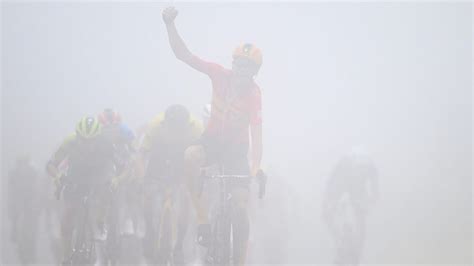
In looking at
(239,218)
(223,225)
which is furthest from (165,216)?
(239,218)

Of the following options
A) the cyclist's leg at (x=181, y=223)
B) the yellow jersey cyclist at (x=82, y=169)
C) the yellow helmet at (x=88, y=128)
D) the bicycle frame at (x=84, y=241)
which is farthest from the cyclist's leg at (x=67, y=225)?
the cyclist's leg at (x=181, y=223)

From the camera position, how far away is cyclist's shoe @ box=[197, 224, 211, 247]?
15.2 feet

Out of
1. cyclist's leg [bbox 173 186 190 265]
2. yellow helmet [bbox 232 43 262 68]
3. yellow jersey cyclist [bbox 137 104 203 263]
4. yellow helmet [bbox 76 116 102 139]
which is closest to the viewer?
yellow helmet [bbox 232 43 262 68]

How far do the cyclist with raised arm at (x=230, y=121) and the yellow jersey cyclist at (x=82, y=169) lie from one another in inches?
60.7

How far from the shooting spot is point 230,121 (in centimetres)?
488

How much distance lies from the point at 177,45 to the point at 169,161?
7.70 ft

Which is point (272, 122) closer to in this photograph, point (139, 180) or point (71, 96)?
point (71, 96)

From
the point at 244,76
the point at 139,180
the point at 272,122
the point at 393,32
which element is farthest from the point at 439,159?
the point at 244,76

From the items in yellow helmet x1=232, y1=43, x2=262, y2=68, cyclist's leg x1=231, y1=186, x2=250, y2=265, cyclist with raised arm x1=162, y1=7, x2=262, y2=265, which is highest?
yellow helmet x1=232, y1=43, x2=262, y2=68

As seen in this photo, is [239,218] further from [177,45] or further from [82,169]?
[82,169]

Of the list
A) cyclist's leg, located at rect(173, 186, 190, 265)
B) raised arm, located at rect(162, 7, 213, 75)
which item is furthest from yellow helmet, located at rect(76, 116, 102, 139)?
raised arm, located at rect(162, 7, 213, 75)

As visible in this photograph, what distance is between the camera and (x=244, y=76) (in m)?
4.90

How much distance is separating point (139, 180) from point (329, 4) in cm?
547

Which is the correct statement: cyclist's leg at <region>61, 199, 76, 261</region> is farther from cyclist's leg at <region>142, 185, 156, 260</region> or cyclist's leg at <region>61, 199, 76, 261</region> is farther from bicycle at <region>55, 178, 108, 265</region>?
cyclist's leg at <region>142, 185, 156, 260</region>
